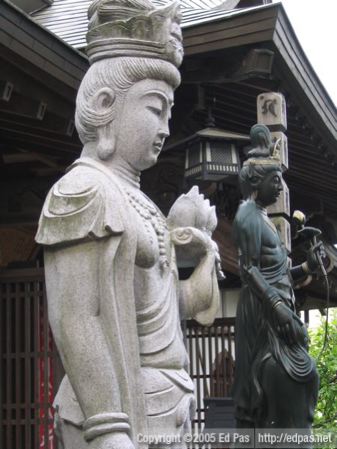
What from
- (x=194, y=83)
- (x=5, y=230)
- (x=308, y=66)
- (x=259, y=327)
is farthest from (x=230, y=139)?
(x=259, y=327)

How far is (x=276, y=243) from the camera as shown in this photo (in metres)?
7.55

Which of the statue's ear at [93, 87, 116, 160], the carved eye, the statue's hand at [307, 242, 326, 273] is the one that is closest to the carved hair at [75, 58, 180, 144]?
the statue's ear at [93, 87, 116, 160]

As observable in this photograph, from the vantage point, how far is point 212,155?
983 cm

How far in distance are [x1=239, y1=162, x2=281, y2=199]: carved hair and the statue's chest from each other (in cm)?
298

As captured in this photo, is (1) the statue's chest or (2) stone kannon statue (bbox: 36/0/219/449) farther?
(1) the statue's chest

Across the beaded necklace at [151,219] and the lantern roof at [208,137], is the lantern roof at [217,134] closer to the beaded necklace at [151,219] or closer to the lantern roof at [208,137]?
the lantern roof at [208,137]

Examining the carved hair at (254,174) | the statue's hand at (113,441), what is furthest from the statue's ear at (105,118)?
the carved hair at (254,174)

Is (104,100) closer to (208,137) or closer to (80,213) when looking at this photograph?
(80,213)

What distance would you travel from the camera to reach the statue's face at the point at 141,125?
4.47 meters

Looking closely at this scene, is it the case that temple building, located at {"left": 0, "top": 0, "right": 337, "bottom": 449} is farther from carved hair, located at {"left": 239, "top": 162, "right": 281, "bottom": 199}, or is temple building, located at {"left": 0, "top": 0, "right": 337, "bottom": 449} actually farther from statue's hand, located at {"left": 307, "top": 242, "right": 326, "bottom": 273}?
statue's hand, located at {"left": 307, "top": 242, "right": 326, "bottom": 273}

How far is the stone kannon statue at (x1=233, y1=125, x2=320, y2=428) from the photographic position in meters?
7.35

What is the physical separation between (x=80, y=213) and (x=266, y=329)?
3.47 m

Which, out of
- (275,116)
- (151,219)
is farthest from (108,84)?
(275,116)

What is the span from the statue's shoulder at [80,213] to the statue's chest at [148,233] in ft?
0.36
